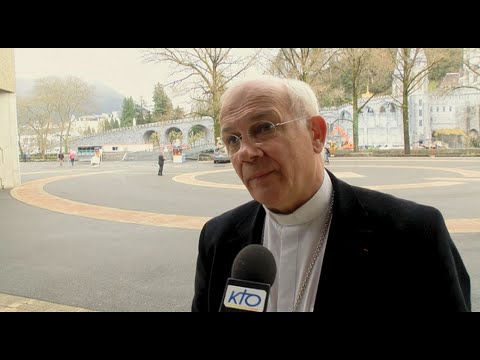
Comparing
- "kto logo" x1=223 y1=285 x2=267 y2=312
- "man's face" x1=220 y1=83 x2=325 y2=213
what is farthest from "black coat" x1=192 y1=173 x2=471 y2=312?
"kto logo" x1=223 y1=285 x2=267 y2=312

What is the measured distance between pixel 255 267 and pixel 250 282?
2.7 inches

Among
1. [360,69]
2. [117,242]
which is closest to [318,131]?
[117,242]

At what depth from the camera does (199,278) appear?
165 cm

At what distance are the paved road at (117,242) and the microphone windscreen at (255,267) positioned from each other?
2763mm

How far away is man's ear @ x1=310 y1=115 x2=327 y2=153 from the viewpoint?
1.56 metres

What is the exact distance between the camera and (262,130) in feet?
4.78

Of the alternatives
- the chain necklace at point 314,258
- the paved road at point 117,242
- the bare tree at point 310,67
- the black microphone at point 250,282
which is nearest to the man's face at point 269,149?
the chain necklace at point 314,258

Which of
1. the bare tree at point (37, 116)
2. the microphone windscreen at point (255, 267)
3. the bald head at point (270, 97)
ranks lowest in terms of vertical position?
the microphone windscreen at point (255, 267)

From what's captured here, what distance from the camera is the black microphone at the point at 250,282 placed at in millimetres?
1078

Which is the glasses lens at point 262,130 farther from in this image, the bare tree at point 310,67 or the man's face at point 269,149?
the bare tree at point 310,67

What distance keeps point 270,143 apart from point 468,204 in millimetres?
9209

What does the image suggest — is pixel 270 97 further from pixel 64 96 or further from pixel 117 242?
pixel 64 96

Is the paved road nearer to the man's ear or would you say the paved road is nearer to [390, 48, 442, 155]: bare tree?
the man's ear
